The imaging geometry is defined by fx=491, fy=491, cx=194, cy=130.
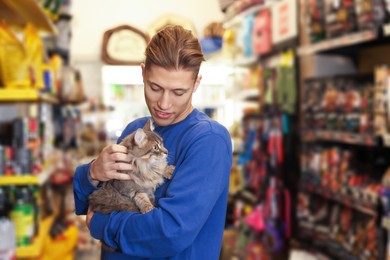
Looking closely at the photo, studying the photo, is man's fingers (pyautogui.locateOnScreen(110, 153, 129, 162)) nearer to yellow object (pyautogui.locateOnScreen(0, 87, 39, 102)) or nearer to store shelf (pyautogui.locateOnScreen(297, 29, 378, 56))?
yellow object (pyautogui.locateOnScreen(0, 87, 39, 102))

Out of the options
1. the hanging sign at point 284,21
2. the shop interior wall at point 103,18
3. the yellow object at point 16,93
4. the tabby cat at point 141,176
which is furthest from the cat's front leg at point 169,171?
the shop interior wall at point 103,18

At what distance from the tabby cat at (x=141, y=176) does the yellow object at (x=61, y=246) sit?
2382mm

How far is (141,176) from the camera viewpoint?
1.24 metres

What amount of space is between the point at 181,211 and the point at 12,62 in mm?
1799

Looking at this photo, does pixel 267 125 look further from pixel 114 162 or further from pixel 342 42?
pixel 114 162

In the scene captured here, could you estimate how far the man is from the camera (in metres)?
1.08

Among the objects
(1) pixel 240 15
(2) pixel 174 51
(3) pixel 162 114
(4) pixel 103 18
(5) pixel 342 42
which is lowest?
(3) pixel 162 114

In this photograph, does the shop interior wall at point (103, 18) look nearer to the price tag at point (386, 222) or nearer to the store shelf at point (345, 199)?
the store shelf at point (345, 199)

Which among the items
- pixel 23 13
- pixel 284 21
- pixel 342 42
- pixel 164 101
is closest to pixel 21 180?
pixel 23 13

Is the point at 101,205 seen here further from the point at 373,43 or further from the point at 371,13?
the point at 373,43

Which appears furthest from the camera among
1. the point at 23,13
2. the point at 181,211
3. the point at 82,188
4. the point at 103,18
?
the point at 103,18

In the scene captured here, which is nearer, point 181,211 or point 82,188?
point 181,211

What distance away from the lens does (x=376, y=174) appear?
2975 mm

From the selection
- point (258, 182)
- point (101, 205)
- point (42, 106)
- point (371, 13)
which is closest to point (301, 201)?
point (258, 182)
